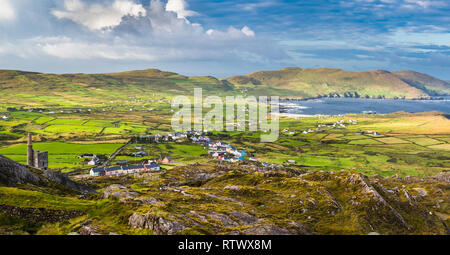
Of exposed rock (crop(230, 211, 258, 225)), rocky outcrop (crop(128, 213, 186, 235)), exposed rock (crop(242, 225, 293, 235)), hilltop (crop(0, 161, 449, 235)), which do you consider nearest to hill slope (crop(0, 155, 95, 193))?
hilltop (crop(0, 161, 449, 235))

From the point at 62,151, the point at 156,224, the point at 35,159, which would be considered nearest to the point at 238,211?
the point at 156,224

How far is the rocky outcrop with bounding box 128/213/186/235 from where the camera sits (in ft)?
107

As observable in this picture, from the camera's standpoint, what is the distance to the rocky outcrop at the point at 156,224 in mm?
32484

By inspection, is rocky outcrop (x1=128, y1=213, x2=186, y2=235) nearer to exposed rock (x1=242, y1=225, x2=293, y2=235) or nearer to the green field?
exposed rock (x1=242, y1=225, x2=293, y2=235)

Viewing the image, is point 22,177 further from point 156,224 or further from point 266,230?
point 266,230

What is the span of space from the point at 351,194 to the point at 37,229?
4719 centimetres

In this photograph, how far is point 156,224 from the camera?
33062 mm

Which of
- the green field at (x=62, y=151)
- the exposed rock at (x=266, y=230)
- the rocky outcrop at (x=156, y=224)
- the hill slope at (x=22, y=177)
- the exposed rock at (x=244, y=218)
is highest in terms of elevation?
the hill slope at (x=22, y=177)

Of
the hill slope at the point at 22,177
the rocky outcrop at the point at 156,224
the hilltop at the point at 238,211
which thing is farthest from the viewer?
the hill slope at the point at 22,177

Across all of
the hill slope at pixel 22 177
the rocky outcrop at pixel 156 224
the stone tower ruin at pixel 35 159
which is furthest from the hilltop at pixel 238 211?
the stone tower ruin at pixel 35 159

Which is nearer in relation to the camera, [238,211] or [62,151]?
[238,211]

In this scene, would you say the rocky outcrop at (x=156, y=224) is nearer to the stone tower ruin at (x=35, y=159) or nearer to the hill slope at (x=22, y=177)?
the hill slope at (x=22, y=177)

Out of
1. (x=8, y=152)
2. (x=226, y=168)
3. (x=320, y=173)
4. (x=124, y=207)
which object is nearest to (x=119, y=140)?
(x=8, y=152)
